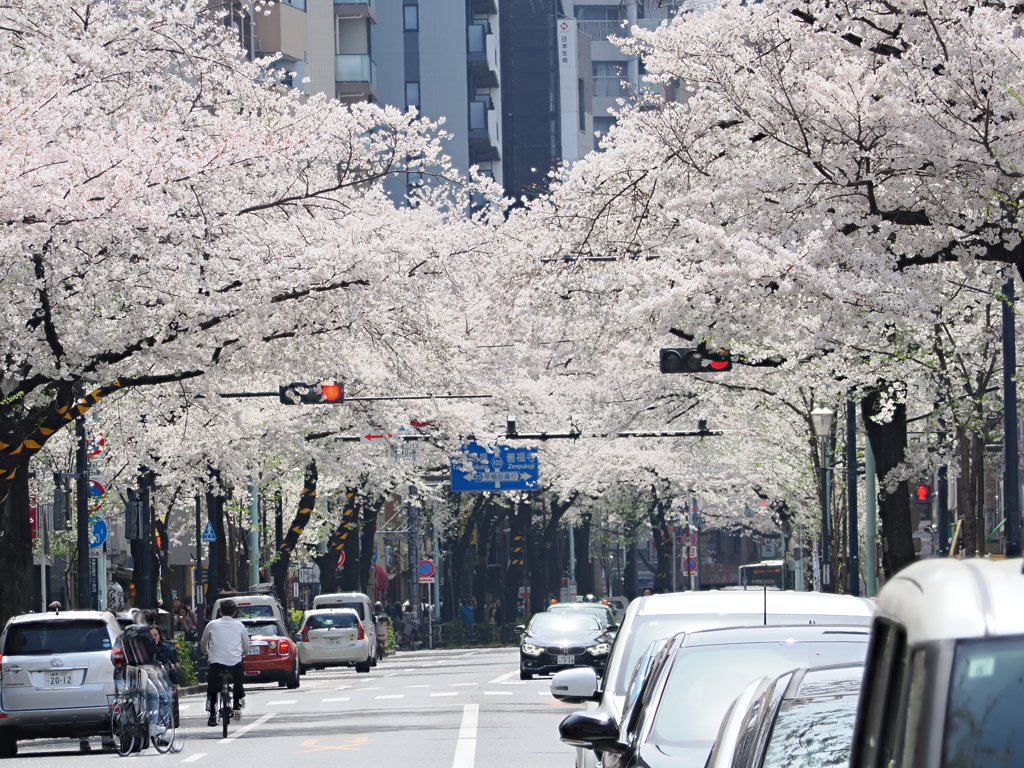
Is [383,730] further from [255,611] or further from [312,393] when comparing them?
[255,611]

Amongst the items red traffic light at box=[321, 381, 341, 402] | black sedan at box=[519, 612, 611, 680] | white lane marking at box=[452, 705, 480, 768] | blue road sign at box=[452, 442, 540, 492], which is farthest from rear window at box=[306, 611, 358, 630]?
white lane marking at box=[452, 705, 480, 768]

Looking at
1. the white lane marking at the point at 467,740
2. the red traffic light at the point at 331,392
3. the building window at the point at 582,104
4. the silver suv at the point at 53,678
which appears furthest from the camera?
the building window at the point at 582,104

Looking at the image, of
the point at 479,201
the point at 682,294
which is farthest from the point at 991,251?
the point at 479,201

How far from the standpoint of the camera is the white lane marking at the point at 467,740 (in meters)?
15.8

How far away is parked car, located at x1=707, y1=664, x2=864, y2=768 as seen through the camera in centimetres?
497

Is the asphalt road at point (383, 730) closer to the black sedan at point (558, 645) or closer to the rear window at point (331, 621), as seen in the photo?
the black sedan at point (558, 645)

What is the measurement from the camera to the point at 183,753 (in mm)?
18359

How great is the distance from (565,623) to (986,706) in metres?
30.0

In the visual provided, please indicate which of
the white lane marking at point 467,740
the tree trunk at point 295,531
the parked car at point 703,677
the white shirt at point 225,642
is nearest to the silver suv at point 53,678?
the white shirt at point 225,642

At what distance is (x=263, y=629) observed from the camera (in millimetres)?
34438

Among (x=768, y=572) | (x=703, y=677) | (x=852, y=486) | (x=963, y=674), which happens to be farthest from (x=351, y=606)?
(x=768, y=572)

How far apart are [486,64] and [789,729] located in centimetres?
8882

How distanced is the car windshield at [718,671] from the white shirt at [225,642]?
1425 centimetres

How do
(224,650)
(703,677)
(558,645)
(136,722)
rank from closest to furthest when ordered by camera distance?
1. (703,677)
2. (136,722)
3. (224,650)
4. (558,645)
